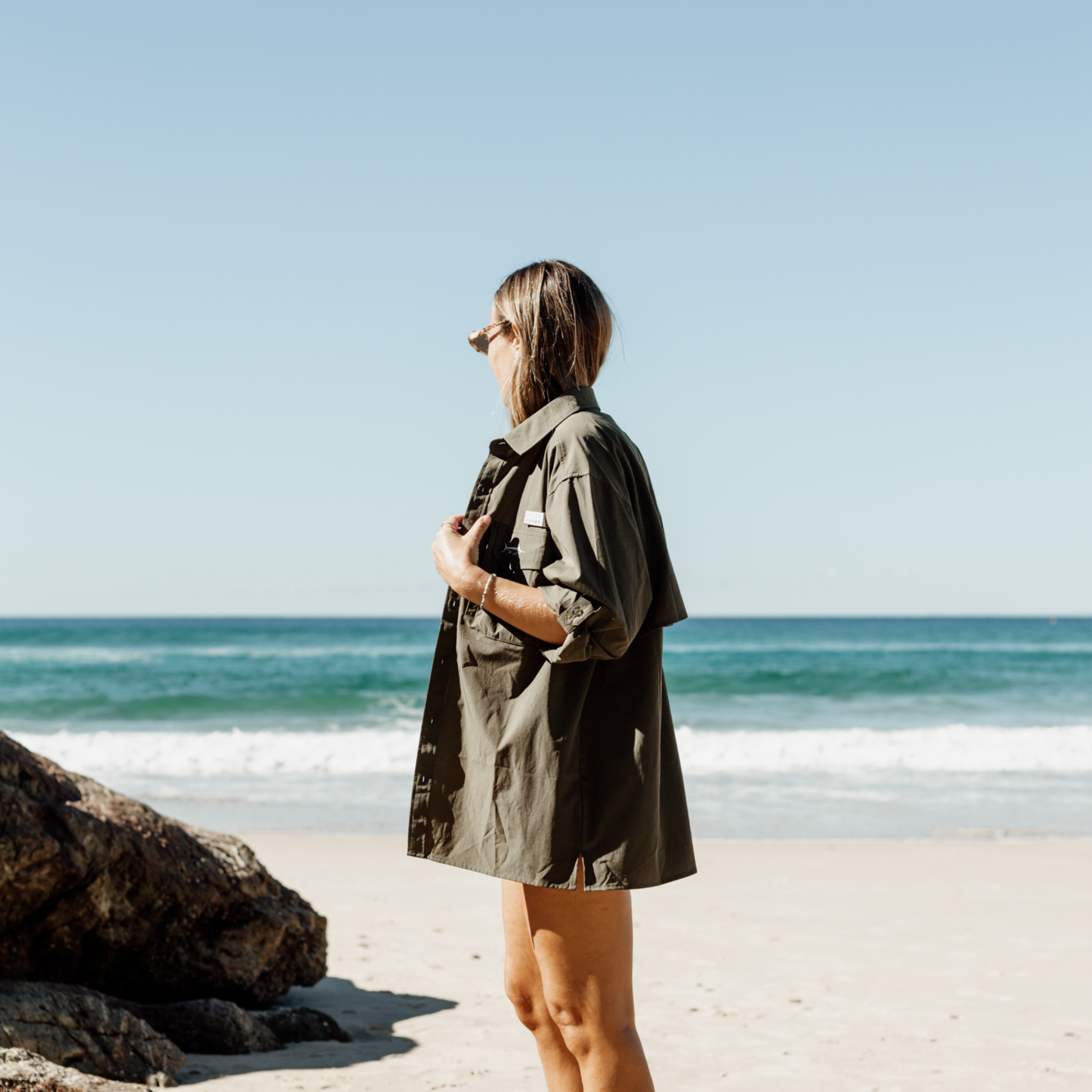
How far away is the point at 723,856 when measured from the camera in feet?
24.4

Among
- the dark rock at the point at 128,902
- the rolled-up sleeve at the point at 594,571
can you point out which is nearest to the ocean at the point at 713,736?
the dark rock at the point at 128,902

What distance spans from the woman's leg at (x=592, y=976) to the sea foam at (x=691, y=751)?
10.8 meters

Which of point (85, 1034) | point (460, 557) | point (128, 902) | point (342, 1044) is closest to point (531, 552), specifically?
point (460, 557)

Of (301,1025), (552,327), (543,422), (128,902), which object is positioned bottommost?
(301,1025)

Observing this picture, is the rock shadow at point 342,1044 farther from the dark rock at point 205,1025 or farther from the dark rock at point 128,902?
the dark rock at point 128,902

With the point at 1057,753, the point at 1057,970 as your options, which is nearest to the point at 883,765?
the point at 1057,753

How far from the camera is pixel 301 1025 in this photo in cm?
367

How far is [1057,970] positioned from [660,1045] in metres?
2.06

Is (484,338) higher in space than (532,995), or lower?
higher

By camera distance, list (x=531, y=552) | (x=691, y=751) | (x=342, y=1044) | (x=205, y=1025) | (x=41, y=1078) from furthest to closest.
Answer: (x=691, y=751), (x=342, y=1044), (x=205, y=1025), (x=41, y=1078), (x=531, y=552)

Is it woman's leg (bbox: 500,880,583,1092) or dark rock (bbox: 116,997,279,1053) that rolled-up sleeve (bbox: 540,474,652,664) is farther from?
dark rock (bbox: 116,997,279,1053)

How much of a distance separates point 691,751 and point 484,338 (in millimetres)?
12700

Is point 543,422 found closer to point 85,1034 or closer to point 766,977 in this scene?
point 85,1034

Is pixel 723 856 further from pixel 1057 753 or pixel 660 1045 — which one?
pixel 1057 753
